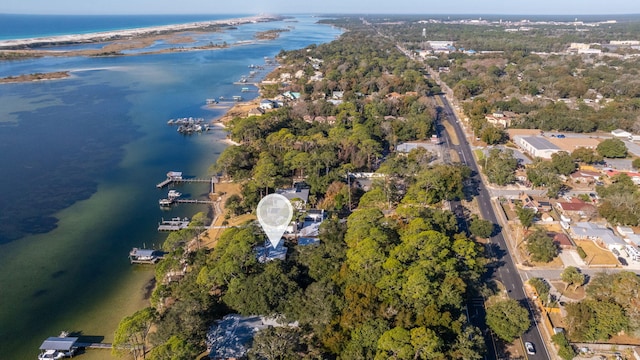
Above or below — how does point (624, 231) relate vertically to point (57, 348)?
above

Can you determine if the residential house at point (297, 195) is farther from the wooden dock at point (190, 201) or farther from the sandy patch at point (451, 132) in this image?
the sandy patch at point (451, 132)

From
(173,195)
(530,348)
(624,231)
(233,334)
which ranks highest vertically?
(173,195)

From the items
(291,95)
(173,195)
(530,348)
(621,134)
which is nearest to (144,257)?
(173,195)

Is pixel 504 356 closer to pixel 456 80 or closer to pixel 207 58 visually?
pixel 456 80

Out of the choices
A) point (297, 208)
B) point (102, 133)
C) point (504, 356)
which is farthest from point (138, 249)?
point (102, 133)

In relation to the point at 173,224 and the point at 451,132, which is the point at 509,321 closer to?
the point at 173,224

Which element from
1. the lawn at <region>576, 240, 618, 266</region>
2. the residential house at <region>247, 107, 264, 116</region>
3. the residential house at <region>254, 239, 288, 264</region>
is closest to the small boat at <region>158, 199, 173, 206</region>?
the residential house at <region>254, 239, 288, 264</region>

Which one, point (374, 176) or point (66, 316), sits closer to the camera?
point (66, 316)
